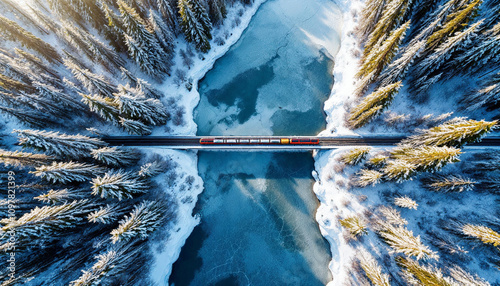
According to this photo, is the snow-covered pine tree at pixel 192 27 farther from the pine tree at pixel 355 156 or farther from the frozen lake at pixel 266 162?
the pine tree at pixel 355 156

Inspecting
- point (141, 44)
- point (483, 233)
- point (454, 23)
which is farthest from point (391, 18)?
point (141, 44)

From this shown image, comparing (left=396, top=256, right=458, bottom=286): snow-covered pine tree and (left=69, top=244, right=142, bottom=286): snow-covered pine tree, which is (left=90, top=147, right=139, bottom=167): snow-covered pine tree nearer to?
(left=69, top=244, right=142, bottom=286): snow-covered pine tree

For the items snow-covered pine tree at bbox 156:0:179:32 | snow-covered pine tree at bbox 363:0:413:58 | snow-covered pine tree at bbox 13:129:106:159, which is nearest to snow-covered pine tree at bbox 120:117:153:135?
snow-covered pine tree at bbox 13:129:106:159

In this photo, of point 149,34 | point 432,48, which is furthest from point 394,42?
point 149,34

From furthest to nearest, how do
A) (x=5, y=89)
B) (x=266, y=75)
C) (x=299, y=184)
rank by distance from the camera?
(x=266, y=75)
(x=299, y=184)
(x=5, y=89)

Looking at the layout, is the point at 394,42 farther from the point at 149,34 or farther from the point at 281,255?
the point at 149,34

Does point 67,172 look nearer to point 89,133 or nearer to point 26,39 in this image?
point 89,133
